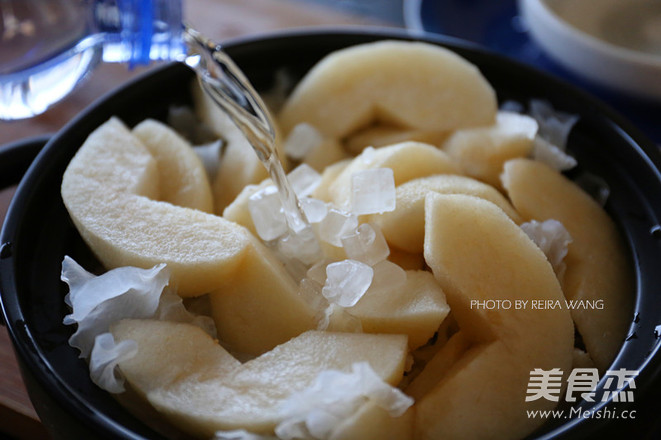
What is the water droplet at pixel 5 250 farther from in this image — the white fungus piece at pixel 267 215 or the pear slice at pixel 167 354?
the white fungus piece at pixel 267 215

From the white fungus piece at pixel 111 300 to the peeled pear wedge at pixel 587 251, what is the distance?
1.53 ft

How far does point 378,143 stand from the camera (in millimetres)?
1056

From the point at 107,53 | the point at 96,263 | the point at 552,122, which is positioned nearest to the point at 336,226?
the point at 96,263

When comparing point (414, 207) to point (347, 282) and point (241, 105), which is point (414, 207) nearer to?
point (347, 282)

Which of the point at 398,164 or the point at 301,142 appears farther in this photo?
the point at 301,142

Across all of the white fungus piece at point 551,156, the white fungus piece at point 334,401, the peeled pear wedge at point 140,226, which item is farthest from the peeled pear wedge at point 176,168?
the white fungus piece at point 551,156

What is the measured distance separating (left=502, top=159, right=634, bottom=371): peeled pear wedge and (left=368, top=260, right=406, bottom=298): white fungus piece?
0.70 feet

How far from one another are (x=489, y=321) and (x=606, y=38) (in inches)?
40.6

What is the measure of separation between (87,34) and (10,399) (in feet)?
2.64

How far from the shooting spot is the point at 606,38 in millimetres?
1528

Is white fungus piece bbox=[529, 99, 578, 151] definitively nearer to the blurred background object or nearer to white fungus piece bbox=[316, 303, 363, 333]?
the blurred background object

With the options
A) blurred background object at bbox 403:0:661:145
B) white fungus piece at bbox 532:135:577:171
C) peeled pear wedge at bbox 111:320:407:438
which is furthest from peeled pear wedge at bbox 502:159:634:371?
blurred background object at bbox 403:0:661:145

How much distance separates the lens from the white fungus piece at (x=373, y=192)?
810mm

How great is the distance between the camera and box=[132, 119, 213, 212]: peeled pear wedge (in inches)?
36.3
